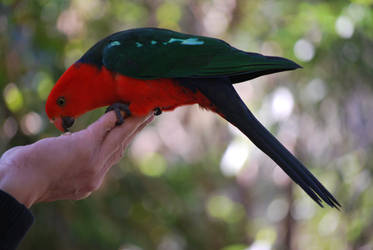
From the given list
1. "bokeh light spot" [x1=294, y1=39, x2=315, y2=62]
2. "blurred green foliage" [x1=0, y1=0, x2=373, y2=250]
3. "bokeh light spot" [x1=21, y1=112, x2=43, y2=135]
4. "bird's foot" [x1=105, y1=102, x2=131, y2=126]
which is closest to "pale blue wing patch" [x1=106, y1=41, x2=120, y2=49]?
"bird's foot" [x1=105, y1=102, x2=131, y2=126]

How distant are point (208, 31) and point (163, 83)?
9.63 feet

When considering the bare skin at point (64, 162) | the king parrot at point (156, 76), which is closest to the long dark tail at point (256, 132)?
the king parrot at point (156, 76)

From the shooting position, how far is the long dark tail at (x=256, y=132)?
4.90 feet

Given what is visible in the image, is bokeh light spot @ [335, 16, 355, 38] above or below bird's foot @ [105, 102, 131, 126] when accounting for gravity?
above

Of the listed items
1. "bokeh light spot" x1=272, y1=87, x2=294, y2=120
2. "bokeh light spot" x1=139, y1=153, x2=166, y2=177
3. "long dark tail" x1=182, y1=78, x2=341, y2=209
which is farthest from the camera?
"bokeh light spot" x1=139, y1=153, x2=166, y2=177

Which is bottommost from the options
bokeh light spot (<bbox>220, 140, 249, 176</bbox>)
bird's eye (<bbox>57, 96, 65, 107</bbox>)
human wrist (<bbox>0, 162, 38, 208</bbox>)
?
human wrist (<bbox>0, 162, 38, 208</bbox>)

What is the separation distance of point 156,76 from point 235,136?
5.55 ft

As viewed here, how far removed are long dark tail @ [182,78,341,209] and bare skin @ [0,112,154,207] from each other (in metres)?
0.32

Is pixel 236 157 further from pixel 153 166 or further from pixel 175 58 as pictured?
pixel 175 58

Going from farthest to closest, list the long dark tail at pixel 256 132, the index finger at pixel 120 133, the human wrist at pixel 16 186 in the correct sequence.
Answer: the index finger at pixel 120 133 < the long dark tail at pixel 256 132 < the human wrist at pixel 16 186

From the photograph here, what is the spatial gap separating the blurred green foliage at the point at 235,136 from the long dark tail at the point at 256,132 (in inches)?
50.5

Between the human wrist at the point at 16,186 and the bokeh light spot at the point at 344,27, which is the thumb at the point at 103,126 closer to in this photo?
the human wrist at the point at 16,186

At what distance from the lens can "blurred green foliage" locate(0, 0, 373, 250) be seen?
9.14 feet

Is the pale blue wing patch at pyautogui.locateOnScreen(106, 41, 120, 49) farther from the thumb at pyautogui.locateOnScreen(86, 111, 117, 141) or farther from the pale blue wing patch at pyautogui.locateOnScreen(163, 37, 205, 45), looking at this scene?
the thumb at pyautogui.locateOnScreen(86, 111, 117, 141)
